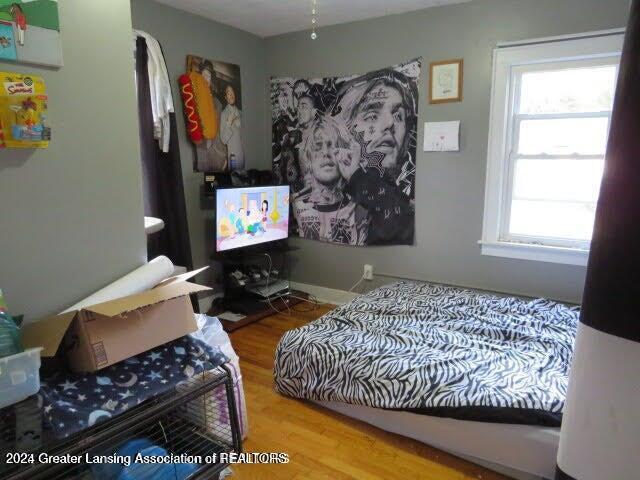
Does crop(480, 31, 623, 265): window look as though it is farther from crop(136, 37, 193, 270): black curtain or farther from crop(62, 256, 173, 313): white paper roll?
crop(62, 256, 173, 313): white paper roll

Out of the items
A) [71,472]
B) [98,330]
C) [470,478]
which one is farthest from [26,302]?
[470,478]

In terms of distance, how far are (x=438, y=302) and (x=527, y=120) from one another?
4.59 feet

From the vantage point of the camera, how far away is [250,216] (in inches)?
134

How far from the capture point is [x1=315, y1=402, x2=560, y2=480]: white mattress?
1667 millimetres

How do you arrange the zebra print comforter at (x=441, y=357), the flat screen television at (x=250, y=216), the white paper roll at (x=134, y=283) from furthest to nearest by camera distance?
the flat screen television at (x=250, y=216) → the zebra print comforter at (x=441, y=357) → the white paper roll at (x=134, y=283)

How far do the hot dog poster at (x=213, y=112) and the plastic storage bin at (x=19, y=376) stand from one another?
8.45ft

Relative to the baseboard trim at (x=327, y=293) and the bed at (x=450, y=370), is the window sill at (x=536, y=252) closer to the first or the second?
the bed at (x=450, y=370)

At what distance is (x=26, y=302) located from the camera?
3.56 ft

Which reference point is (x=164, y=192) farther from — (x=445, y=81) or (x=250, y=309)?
(x=445, y=81)

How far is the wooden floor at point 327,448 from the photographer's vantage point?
5.76ft

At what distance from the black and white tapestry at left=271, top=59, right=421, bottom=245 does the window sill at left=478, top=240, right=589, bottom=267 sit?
0.62 m

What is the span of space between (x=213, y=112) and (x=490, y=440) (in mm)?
2909

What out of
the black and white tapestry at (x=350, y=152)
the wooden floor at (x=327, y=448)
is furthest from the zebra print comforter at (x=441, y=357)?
the black and white tapestry at (x=350, y=152)

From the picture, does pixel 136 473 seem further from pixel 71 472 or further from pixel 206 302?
pixel 206 302
